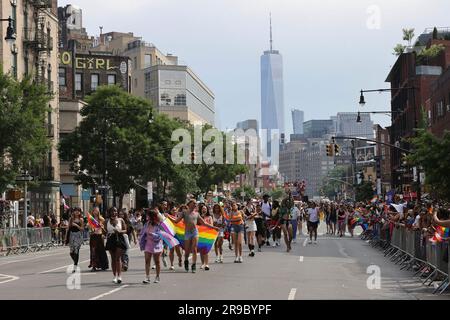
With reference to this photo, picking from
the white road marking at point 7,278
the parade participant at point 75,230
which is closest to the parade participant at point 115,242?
the parade participant at point 75,230

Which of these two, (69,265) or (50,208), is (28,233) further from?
(50,208)

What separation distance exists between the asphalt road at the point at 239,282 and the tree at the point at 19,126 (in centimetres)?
1332

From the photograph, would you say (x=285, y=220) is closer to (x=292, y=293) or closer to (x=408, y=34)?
(x=292, y=293)

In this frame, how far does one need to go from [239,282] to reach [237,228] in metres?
6.52

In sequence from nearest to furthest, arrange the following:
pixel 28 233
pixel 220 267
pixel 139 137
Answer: pixel 220 267
pixel 28 233
pixel 139 137

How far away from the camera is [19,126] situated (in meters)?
39.2

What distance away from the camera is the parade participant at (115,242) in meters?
18.7

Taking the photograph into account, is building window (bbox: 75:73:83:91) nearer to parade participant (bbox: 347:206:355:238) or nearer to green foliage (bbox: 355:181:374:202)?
green foliage (bbox: 355:181:374:202)

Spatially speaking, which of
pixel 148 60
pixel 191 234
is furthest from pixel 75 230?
pixel 148 60

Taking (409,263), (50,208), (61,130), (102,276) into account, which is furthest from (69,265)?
(61,130)

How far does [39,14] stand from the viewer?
5947cm

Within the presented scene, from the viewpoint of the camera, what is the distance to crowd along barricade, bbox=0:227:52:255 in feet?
121

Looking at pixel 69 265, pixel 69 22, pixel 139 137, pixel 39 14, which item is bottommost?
pixel 69 265
